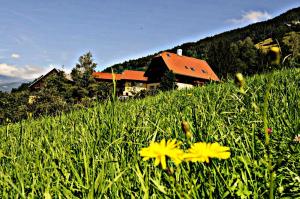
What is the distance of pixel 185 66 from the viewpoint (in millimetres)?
56031

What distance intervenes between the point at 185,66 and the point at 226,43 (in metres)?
18.4

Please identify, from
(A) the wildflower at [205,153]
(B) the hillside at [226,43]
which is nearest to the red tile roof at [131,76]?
(B) the hillside at [226,43]

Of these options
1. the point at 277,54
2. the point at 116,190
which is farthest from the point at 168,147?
the point at 116,190

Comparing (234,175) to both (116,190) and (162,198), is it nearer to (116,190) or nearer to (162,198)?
(162,198)

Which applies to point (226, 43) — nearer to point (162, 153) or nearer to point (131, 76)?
point (131, 76)

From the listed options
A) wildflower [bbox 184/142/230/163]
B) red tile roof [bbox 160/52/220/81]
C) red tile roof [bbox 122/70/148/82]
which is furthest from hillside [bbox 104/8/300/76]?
wildflower [bbox 184/142/230/163]

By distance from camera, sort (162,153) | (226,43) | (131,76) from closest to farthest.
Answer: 1. (162,153)
2. (226,43)
3. (131,76)

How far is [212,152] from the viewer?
835mm

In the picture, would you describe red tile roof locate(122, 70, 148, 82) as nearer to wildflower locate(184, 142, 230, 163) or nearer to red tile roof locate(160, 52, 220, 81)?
red tile roof locate(160, 52, 220, 81)

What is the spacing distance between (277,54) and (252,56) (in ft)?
223

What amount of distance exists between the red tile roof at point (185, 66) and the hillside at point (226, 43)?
12.0 ft

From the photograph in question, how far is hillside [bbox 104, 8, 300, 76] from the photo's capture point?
67.8m

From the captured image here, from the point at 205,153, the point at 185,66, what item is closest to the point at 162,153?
the point at 205,153

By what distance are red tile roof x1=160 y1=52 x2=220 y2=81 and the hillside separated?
12.0ft
